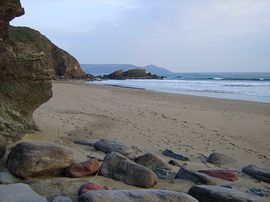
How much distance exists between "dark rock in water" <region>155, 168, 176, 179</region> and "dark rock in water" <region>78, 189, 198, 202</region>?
1.37m

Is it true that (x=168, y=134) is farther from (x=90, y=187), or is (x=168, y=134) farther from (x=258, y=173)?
(x=90, y=187)

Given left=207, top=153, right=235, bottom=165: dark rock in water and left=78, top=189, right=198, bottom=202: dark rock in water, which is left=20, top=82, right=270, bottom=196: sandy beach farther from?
left=78, top=189, right=198, bottom=202: dark rock in water

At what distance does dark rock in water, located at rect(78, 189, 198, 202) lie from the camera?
3.21m

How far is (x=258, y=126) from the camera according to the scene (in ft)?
34.1

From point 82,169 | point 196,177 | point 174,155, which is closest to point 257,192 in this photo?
point 196,177

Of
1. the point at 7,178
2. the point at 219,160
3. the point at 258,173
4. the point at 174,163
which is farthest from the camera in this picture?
the point at 219,160

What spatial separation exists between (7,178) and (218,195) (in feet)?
8.27

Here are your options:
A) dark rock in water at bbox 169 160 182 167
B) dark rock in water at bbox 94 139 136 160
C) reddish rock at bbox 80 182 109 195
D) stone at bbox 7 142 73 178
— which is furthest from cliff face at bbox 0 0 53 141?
dark rock in water at bbox 169 160 182 167

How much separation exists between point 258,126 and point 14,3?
7.80 metres

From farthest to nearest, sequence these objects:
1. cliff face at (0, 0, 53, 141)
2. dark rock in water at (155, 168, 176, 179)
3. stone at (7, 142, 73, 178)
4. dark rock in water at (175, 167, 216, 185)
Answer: cliff face at (0, 0, 53, 141) < dark rock in water at (155, 168, 176, 179) < dark rock in water at (175, 167, 216, 185) < stone at (7, 142, 73, 178)

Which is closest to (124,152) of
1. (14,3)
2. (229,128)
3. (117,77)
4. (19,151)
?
(19,151)

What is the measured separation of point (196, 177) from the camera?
15.2 ft

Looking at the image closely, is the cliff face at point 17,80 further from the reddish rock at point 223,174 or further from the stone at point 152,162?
the reddish rock at point 223,174

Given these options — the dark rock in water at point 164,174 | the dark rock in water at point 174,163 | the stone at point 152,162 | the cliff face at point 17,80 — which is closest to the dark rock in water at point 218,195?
the dark rock in water at point 164,174
